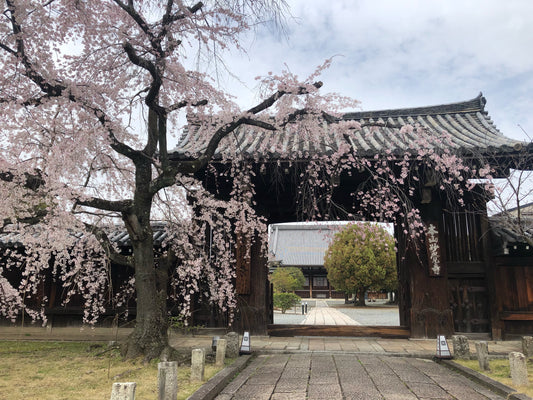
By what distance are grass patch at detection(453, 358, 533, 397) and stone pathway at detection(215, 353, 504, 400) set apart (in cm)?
37

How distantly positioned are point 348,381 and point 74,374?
166 inches

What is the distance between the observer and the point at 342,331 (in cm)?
1066

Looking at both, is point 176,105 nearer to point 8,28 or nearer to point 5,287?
point 8,28

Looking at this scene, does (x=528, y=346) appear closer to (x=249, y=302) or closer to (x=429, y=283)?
(x=429, y=283)

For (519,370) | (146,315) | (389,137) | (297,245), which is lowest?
(519,370)

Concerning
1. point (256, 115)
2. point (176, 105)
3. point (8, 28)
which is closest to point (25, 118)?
point (8, 28)

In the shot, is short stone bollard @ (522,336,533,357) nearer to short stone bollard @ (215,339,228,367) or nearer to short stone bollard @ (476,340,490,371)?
short stone bollard @ (476,340,490,371)

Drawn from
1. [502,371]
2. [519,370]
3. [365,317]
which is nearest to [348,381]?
[519,370]

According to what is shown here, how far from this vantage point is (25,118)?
7.00 meters

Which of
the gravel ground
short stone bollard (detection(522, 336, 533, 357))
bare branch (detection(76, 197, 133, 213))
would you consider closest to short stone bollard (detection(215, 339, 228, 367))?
bare branch (detection(76, 197, 133, 213))

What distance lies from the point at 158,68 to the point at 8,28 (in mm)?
2322

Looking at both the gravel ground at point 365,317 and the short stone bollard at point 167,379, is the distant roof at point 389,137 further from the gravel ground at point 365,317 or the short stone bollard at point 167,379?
the gravel ground at point 365,317

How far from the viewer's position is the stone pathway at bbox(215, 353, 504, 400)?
17.0 ft

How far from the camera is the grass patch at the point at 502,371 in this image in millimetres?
5310
